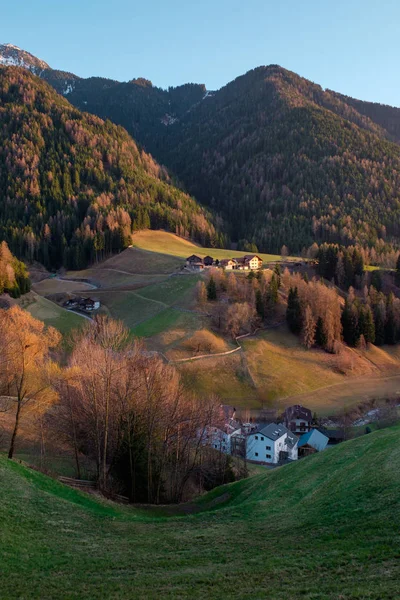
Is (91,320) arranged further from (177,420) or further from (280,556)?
(280,556)

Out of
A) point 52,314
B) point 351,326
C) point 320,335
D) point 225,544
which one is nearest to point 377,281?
point 351,326

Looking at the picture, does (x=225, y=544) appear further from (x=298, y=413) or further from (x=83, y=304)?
(x=83, y=304)

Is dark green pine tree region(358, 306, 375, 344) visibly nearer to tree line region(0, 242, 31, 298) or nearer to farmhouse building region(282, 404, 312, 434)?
farmhouse building region(282, 404, 312, 434)

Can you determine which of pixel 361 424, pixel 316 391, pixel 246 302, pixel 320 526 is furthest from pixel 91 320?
pixel 320 526

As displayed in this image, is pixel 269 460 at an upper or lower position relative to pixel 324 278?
lower

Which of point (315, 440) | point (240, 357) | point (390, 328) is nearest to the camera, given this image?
point (315, 440)

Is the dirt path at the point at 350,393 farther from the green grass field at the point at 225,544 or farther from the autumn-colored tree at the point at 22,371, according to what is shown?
the green grass field at the point at 225,544

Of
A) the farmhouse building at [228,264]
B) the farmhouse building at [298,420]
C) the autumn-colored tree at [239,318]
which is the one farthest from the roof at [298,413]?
the farmhouse building at [228,264]
